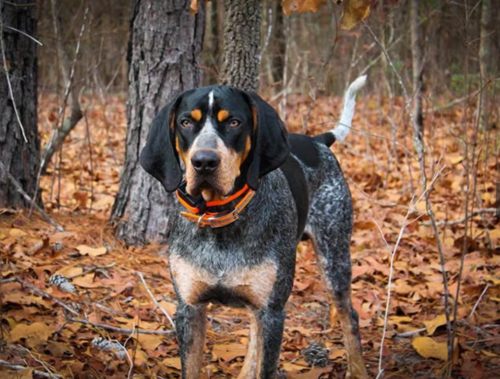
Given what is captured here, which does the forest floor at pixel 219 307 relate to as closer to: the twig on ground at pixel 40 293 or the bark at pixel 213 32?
the twig on ground at pixel 40 293

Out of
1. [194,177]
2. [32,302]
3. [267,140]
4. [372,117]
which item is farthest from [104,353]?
[372,117]

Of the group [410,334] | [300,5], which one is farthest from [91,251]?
[300,5]

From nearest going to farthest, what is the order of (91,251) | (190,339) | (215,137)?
(215,137), (190,339), (91,251)

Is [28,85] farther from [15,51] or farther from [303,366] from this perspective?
[303,366]

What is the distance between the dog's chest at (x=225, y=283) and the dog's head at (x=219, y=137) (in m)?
0.40

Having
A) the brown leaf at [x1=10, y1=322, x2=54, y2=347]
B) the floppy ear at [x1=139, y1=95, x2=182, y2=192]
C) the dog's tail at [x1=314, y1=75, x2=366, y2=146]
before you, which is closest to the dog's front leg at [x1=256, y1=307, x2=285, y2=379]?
the floppy ear at [x1=139, y1=95, x2=182, y2=192]

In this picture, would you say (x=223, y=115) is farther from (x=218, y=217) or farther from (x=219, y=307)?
(x=219, y=307)

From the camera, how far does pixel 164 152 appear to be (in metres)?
3.12

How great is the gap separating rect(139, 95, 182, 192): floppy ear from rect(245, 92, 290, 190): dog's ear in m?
0.39

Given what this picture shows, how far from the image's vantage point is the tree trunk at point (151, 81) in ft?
16.5

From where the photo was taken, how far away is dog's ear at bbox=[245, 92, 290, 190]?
3.09 metres

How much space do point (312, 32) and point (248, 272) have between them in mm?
14638

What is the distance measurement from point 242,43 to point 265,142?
1.94 m

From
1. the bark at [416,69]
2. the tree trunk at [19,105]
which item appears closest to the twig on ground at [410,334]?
the tree trunk at [19,105]
